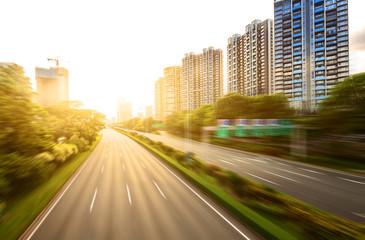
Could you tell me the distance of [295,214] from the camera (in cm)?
633

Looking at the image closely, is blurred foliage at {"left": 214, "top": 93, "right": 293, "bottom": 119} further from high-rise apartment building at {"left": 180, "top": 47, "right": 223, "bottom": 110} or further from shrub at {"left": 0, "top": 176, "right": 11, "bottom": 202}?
high-rise apartment building at {"left": 180, "top": 47, "right": 223, "bottom": 110}

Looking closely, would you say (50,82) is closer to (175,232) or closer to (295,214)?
(175,232)

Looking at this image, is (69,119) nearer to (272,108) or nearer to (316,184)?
(316,184)

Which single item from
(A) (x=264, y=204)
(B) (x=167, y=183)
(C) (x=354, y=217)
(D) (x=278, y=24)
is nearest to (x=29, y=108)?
(B) (x=167, y=183)

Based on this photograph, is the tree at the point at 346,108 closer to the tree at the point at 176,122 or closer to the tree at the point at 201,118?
the tree at the point at 201,118

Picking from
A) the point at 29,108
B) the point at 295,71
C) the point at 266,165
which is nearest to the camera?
the point at 29,108

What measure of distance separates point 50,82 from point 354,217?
4217cm

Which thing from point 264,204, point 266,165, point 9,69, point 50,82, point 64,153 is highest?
point 50,82

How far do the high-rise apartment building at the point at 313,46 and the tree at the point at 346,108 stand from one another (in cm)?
4293

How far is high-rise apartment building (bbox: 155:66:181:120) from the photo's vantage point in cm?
8888

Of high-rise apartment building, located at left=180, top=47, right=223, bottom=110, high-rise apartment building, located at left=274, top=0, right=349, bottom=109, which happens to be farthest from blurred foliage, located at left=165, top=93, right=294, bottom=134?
high-rise apartment building, located at left=180, top=47, right=223, bottom=110

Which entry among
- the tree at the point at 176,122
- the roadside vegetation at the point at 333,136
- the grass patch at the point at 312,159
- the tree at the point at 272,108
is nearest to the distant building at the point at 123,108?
the tree at the point at 176,122

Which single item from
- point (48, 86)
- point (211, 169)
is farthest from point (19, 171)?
point (48, 86)

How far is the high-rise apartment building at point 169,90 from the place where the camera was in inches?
3499
